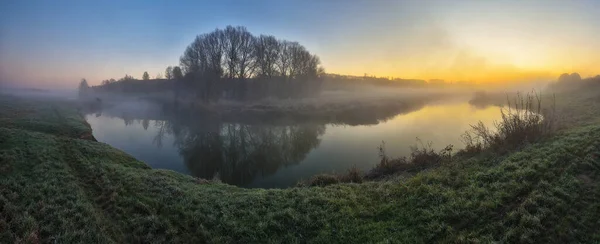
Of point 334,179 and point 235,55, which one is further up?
point 235,55

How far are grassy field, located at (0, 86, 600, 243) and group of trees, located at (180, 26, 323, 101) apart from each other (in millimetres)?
47687

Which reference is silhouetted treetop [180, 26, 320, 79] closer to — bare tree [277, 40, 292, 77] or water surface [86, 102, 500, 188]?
bare tree [277, 40, 292, 77]

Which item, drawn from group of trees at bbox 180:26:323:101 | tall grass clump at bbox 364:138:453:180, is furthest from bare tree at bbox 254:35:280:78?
tall grass clump at bbox 364:138:453:180

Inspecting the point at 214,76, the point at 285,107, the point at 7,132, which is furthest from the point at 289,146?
the point at 214,76

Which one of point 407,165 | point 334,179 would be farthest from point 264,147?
point 407,165

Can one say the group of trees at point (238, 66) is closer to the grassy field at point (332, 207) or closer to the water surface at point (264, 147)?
the water surface at point (264, 147)

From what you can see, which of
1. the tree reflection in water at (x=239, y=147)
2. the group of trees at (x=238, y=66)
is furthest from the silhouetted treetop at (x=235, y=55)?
the tree reflection in water at (x=239, y=147)

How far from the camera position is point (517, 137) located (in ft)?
42.7

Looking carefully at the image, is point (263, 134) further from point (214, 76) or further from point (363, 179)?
point (214, 76)

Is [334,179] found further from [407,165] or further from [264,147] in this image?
[264,147]

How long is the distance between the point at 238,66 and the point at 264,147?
39035mm

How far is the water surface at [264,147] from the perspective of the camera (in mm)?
16723

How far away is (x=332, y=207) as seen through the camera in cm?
816

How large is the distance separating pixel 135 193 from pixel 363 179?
9379 millimetres
